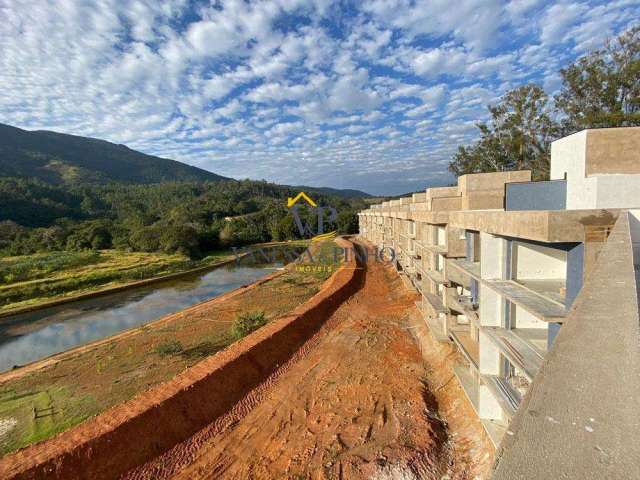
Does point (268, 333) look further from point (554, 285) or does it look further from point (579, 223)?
point (579, 223)

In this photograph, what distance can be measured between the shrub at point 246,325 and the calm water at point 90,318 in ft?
19.8

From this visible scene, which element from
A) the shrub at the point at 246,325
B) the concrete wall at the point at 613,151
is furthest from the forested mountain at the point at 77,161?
the concrete wall at the point at 613,151

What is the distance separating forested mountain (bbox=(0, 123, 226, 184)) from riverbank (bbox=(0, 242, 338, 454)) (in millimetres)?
92237

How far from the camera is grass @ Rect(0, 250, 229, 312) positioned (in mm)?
17453

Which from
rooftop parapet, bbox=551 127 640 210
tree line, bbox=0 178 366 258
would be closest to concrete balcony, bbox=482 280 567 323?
rooftop parapet, bbox=551 127 640 210

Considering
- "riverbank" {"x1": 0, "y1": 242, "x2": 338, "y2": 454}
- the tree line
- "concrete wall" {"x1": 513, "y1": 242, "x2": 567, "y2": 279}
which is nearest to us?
"concrete wall" {"x1": 513, "y1": 242, "x2": 567, "y2": 279}

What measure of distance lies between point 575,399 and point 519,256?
3.79m

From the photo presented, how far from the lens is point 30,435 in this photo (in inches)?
207

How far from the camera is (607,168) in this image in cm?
464

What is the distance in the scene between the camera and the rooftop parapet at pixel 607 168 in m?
4.43

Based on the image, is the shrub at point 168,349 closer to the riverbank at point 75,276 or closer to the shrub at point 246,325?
the shrub at point 246,325

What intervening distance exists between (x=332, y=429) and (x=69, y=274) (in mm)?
22829

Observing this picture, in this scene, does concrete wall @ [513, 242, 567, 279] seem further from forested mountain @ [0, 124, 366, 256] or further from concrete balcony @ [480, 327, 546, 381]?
forested mountain @ [0, 124, 366, 256]

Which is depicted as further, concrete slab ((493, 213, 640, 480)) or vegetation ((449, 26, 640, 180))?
vegetation ((449, 26, 640, 180))
